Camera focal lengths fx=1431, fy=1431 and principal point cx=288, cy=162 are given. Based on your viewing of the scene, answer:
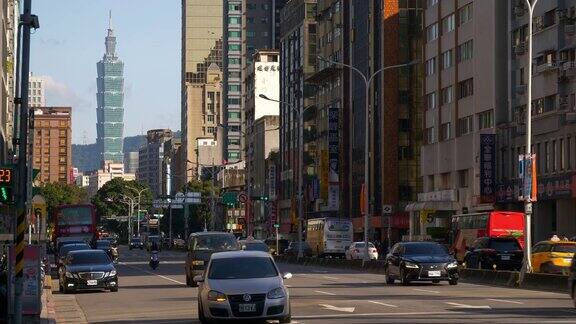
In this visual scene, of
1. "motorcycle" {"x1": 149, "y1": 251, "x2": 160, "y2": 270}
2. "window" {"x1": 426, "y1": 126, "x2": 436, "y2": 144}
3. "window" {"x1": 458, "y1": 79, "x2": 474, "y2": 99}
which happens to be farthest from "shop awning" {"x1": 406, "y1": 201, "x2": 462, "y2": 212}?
"motorcycle" {"x1": 149, "y1": 251, "x2": 160, "y2": 270}

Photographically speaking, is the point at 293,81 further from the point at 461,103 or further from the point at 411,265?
the point at 411,265

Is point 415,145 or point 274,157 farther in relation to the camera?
point 274,157

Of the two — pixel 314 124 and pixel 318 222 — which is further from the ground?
pixel 314 124

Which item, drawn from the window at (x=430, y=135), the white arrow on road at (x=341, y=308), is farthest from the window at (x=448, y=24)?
the white arrow on road at (x=341, y=308)

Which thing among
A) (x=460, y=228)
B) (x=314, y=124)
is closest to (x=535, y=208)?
(x=460, y=228)

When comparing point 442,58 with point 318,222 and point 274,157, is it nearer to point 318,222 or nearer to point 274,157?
point 318,222

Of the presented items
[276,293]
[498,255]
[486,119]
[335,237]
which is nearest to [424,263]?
[498,255]

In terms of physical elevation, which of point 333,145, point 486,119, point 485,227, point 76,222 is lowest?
point 485,227

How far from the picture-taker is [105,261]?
152ft

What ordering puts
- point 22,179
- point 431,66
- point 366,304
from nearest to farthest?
point 22,179 → point 366,304 → point 431,66

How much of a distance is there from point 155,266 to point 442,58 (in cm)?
3512

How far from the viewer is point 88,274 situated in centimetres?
4553

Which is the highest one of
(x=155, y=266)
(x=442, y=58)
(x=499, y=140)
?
(x=442, y=58)

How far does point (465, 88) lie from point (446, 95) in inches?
182
